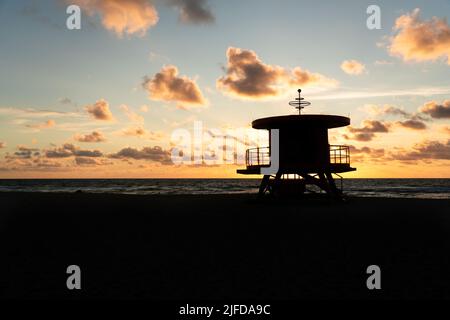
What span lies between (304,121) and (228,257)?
41.9 ft

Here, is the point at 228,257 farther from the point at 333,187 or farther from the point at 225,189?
the point at 225,189

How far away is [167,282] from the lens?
26.1 ft

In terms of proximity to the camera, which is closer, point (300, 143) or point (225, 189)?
point (300, 143)

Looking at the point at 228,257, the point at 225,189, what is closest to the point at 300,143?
the point at 228,257

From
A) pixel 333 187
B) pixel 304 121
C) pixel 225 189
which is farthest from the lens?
pixel 225 189

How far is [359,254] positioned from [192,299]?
18.5 ft

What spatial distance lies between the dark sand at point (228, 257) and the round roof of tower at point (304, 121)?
573 centimetres

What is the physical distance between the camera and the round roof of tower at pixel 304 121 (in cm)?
2117

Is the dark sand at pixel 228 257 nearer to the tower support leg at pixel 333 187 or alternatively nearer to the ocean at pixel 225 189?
the tower support leg at pixel 333 187

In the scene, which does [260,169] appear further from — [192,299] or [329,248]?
[192,299]

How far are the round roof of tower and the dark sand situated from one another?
18.8 feet

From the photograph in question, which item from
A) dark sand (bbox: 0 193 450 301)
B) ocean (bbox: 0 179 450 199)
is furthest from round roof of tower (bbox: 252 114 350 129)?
ocean (bbox: 0 179 450 199)

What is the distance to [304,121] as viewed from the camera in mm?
21297

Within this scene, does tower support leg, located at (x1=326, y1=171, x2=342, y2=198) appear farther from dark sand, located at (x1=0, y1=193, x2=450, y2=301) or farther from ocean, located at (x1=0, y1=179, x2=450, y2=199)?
ocean, located at (x1=0, y1=179, x2=450, y2=199)
